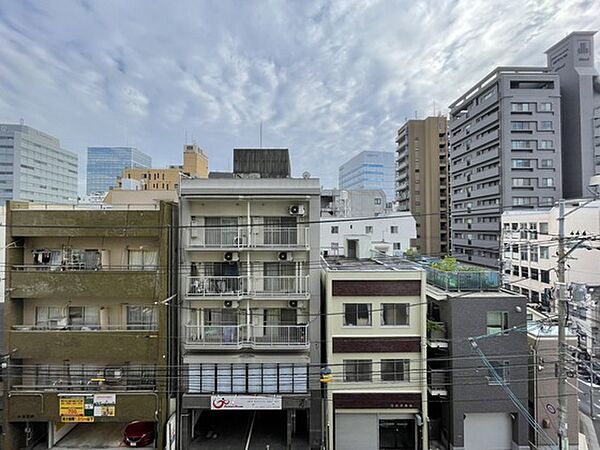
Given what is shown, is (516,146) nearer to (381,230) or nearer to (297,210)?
(381,230)

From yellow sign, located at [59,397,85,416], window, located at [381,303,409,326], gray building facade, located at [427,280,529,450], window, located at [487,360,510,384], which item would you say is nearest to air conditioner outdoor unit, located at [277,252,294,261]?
window, located at [381,303,409,326]

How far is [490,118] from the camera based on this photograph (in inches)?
2106

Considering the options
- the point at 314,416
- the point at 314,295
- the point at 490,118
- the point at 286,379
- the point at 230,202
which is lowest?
the point at 314,416

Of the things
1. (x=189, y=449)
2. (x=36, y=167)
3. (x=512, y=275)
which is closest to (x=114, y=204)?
(x=189, y=449)

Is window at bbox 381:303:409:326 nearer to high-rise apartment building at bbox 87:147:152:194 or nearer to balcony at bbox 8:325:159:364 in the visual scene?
balcony at bbox 8:325:159:364

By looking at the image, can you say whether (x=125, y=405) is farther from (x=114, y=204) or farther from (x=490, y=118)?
(x=490, y=118)

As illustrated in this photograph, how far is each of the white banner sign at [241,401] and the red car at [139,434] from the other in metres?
3.22

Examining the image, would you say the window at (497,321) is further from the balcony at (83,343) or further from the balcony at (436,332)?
the balcony at (83,343)

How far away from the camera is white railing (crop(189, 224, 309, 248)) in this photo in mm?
17297

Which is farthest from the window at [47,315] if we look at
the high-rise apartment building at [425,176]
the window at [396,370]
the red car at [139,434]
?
the high-rise apartment building at [425,176]

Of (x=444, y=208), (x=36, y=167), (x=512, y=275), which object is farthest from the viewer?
(x=36, y=167)

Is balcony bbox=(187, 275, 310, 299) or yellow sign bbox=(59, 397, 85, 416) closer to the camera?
yellow sign bbox=(59, 397, 85, 416)

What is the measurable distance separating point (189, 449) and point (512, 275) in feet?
138

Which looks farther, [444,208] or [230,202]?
[444,208]
